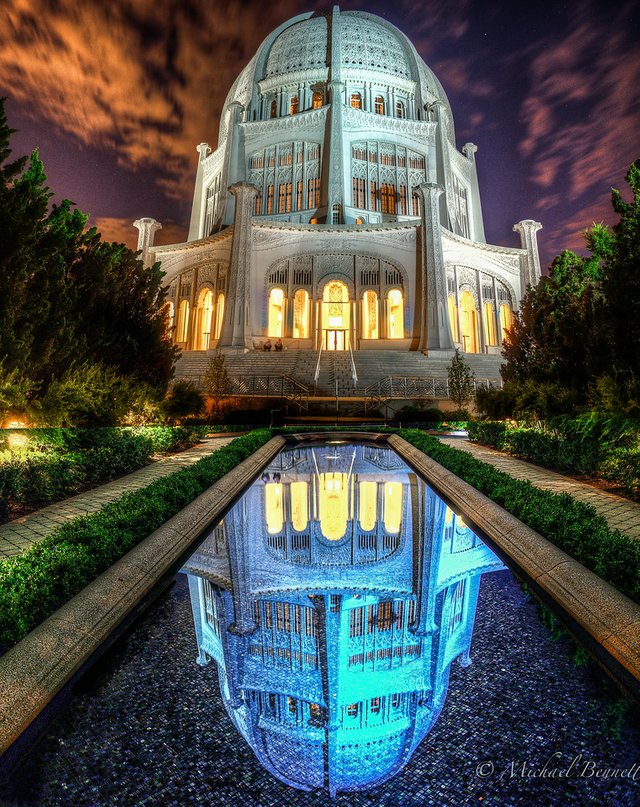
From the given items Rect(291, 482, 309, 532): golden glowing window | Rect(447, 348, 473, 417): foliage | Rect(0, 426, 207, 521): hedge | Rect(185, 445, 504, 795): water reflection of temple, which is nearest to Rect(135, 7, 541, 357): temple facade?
Rect(447, 348, 473, 417): foliage

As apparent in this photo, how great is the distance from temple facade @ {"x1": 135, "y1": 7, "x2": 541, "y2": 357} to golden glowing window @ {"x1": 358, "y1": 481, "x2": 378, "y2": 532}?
68.7ft

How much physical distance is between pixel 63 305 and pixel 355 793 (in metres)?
7.14

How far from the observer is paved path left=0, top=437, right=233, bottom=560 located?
4.00 m

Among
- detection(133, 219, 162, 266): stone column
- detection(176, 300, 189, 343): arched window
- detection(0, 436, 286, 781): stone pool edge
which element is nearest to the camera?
detection(0, 436, 286, 781): stone pool edge

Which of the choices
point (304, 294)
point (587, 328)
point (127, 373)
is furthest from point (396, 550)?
point (304, 294)

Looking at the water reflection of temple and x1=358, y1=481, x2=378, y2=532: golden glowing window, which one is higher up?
x1=358, y1=481, x2=378, y2=532: golden glowing window

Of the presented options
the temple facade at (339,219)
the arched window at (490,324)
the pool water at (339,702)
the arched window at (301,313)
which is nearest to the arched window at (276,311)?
the temple facade at (339,219)

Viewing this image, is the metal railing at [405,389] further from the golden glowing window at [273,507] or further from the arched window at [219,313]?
the arched window at [219,313]

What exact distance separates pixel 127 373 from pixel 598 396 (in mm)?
9264

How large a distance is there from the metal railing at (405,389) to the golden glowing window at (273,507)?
1341 centimetres

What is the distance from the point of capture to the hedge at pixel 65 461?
5.01m

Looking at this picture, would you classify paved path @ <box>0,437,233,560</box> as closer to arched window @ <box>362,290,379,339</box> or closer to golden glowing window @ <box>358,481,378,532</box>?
golden glowing window @ <box>358,481,378,532</box>

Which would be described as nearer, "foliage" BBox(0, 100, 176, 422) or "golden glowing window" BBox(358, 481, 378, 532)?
"golden glowing window" BBox(358, 481, 378, 532)

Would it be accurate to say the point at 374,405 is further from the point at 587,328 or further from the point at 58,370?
the point at 58,370
